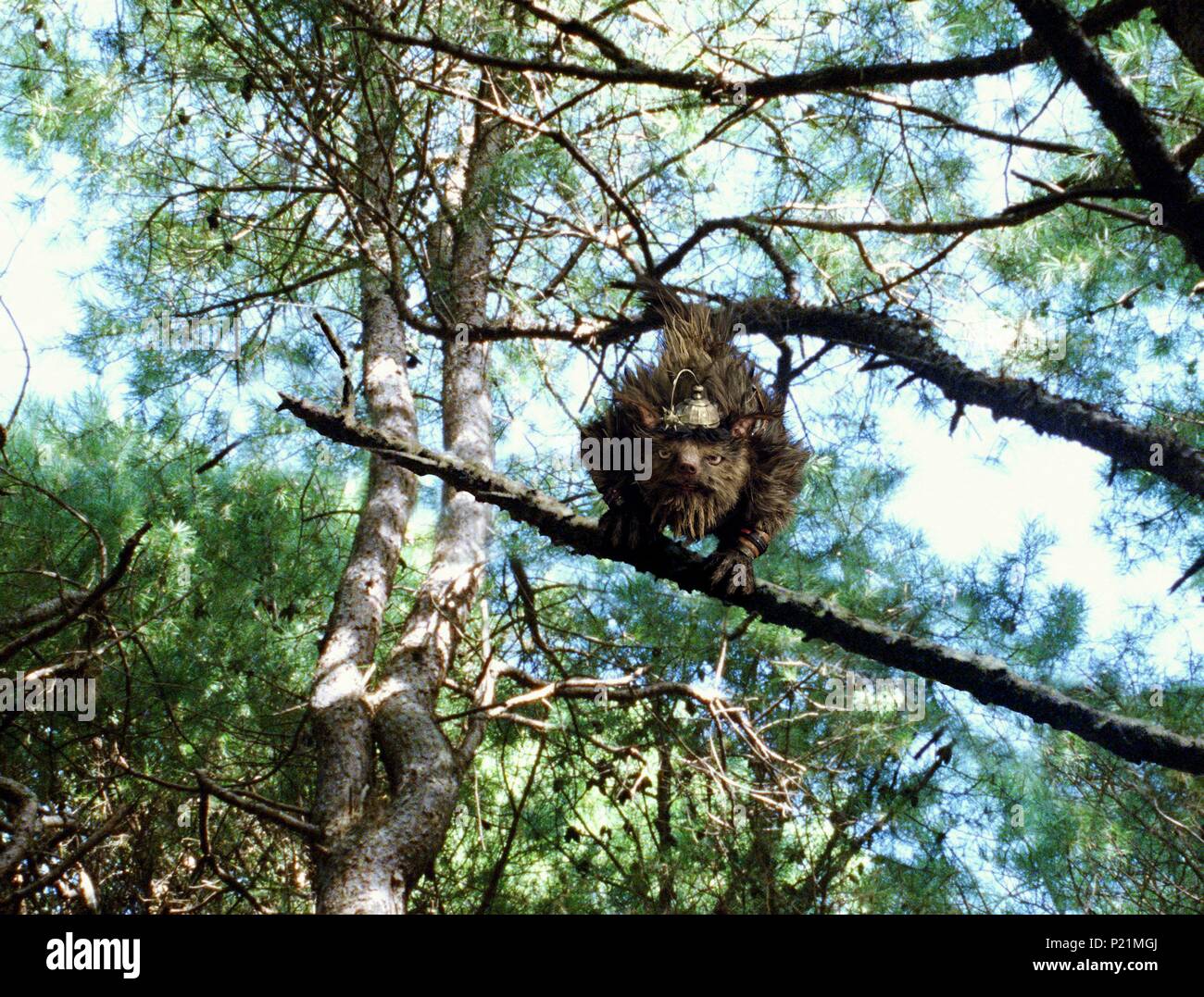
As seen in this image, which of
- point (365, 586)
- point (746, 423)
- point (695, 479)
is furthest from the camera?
point (365, 586)

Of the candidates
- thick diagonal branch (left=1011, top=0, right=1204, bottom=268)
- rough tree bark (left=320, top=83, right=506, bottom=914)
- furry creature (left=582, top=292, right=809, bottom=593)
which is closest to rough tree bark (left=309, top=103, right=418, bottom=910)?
rough tree bark (left=320, top=83, right=506, bottom=914)

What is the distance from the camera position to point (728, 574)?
7.69 ft

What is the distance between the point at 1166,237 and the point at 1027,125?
0.93m

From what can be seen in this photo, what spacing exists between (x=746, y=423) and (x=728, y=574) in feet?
1.28

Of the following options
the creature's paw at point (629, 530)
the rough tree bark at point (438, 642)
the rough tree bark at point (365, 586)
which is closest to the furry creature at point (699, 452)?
the creature's paw at point (629, 530)

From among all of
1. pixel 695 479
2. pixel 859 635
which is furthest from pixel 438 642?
pixel 859 635

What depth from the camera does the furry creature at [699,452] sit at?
2316 millimetres

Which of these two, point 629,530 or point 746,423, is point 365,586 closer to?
point 629,530

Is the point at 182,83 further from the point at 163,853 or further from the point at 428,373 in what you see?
the point at 163,853

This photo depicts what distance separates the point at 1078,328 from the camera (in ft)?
12.3

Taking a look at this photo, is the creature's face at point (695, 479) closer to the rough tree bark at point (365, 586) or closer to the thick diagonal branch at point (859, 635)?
the thick diagonal branch at point (859, 635)

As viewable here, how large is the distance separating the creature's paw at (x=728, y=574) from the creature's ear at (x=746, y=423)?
300mm

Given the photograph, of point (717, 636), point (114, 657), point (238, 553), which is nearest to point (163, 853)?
point (114, 657)

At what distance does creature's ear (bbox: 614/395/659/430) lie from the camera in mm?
2363
